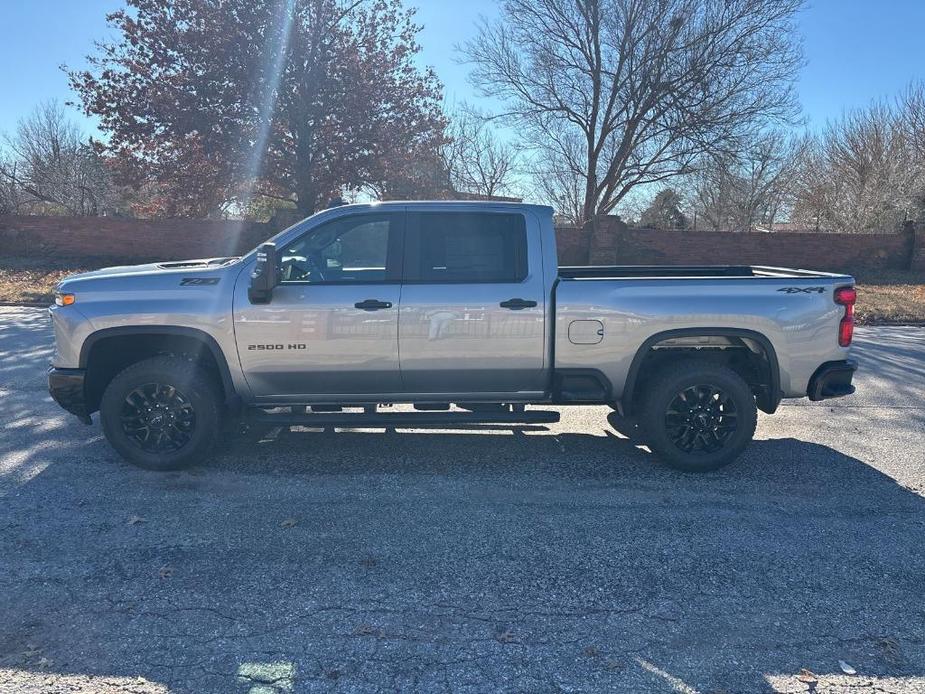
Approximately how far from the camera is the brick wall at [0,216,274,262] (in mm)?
19516

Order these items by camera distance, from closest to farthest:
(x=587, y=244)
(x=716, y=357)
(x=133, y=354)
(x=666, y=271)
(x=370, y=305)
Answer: (x=370, y=305) < (x=133, y=354) < (x=716, y=357) < (x=666, y=271) < (x=587, y=244)

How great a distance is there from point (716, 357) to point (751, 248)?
16346 mm

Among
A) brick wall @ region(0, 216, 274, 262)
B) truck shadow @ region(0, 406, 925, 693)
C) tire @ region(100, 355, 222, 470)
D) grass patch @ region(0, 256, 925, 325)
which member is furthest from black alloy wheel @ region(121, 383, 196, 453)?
brick wall @ region(0, 216, 274, 262)

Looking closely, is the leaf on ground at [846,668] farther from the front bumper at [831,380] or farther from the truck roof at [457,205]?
the truck roof at [457,205]

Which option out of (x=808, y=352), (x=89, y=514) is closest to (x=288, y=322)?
(x=89, y=514)

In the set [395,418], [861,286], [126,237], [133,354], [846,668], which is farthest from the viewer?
[126,237]

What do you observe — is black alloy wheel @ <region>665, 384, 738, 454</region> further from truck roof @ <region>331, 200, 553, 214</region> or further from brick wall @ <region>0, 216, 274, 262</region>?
brick wall @ <region>0, 216, 274, 262</region>

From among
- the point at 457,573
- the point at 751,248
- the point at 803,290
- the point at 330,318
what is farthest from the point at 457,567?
the point at 751,248

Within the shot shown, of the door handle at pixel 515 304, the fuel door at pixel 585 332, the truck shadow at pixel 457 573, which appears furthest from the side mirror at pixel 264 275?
the fuel door at pixel 585 332

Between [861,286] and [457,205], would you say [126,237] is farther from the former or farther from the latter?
[861,286]

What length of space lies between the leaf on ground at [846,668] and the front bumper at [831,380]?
Result: 258 cm

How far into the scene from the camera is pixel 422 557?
3695 mm

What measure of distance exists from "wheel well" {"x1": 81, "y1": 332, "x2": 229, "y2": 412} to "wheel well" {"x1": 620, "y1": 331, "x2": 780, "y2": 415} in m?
3.13

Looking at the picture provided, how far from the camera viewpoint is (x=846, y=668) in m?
2.80
